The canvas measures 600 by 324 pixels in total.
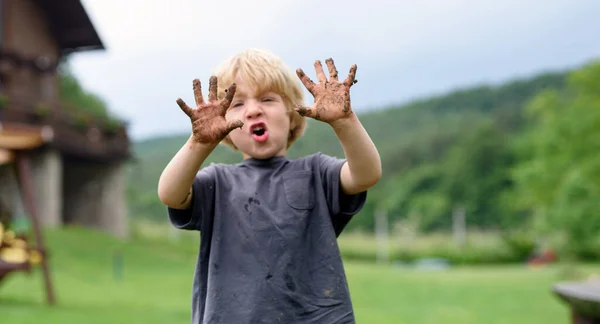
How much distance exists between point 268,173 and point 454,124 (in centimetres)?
6068

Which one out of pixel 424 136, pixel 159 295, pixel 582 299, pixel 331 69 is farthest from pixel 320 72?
pixel 424 136

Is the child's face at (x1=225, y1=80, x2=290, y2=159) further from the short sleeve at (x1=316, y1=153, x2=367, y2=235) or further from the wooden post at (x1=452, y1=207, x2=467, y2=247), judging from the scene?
the wooden post at (x1=452, y1=207, x2=467, y2=247)

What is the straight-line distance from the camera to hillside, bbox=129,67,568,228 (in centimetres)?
4316

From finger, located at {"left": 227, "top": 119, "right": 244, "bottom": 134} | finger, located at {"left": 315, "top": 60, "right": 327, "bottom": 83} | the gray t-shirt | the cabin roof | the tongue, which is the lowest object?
the gray t-shirt

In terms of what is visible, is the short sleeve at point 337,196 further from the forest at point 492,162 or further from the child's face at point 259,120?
the forest at point 492,162

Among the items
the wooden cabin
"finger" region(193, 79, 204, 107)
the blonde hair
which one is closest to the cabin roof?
the wooden cabin

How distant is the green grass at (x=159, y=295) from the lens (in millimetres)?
7965

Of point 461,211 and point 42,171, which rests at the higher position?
point 42,171

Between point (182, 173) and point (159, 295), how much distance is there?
912 centimetres

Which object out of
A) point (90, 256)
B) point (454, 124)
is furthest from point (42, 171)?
point (454, 124)

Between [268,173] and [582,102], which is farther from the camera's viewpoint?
[582,102]

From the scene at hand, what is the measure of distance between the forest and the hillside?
85mm

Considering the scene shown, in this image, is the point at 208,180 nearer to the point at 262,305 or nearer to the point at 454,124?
the point at 262,305

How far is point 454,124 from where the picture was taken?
6128 cm
